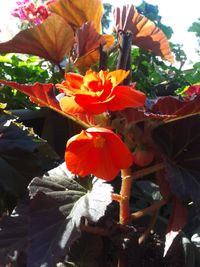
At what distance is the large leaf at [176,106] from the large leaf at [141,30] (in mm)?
358

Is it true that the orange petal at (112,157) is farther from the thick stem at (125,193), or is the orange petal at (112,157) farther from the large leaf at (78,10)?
the large leaf at (78,10)

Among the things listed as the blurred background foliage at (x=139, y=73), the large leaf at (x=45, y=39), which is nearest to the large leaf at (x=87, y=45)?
the large leaf at (x=45, y=39)

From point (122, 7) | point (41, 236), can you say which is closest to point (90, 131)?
point (41, 236)

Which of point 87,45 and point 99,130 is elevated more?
point 87,45

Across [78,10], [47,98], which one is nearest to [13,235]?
[47,98]

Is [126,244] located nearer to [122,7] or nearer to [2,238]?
[2,238]

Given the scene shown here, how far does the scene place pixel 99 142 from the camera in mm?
473

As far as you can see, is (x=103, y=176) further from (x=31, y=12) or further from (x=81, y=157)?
(x=31, y=12)

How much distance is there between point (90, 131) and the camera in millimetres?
452

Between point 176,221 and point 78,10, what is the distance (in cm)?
48

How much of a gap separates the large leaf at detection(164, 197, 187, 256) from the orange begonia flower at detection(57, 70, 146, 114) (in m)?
0.15

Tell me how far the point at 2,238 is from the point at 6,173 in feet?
0.35

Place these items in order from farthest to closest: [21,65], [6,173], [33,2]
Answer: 1. [33,2]
2. [21,65]
3. [6,173]

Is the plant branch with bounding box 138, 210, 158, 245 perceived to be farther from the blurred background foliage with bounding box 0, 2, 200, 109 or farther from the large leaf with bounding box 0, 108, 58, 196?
the blurred background foliage with bounding box 0, 2, 200, 109
